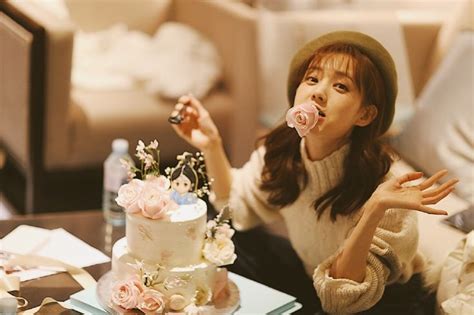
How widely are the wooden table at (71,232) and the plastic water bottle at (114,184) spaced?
24 mm

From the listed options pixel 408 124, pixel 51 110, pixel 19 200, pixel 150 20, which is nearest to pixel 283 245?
pixel 408 124

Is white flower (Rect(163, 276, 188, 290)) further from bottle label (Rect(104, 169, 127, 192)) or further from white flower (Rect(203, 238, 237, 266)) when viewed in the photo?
bottle label (Rect(104, 169, 127, 192))

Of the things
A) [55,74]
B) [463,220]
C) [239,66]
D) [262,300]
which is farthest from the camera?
[239,66]

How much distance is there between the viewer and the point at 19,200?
346cm

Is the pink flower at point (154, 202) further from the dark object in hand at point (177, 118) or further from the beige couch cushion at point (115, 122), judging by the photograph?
the beige couch cushion at point (115, 122)

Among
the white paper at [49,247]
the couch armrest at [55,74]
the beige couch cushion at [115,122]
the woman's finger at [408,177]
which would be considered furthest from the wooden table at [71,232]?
the beige couch cushion at [115,122]

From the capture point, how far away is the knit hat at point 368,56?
5.73 ft

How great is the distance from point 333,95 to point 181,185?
0.34 metres

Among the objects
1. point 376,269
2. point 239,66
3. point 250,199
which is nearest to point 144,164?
point 250,199

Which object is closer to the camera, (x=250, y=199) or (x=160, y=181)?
(x=160, y=181)

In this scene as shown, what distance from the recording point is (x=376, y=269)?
1.75 m

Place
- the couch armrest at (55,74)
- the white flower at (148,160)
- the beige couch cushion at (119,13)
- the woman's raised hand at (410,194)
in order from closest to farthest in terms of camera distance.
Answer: the woman's raised hand at (410,194), the white flower at (148,160), the couch armrest at (55,74), the beige couch cushion at (119,13)

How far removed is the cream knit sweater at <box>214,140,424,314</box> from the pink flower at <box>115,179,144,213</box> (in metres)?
0.37

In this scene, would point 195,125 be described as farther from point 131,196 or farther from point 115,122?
point 115,122
